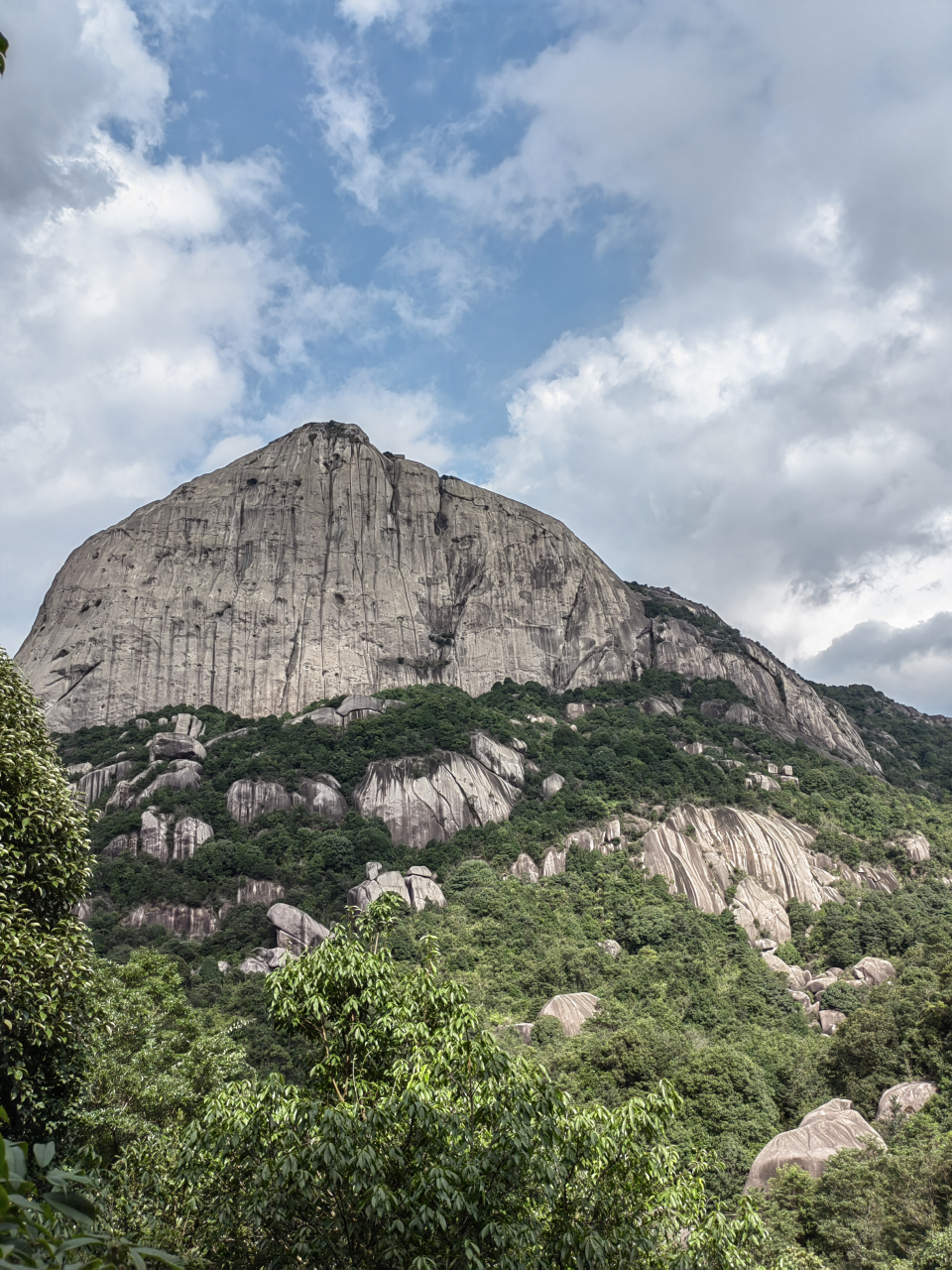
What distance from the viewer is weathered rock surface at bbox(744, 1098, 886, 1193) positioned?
21781 mm

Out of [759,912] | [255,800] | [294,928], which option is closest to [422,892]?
[294,928]

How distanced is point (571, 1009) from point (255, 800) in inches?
1118

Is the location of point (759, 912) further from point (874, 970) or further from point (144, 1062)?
point (144, 1062)

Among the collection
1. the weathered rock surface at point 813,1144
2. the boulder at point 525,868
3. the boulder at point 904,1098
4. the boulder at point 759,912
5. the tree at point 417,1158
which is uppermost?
the boulder at point 525,868

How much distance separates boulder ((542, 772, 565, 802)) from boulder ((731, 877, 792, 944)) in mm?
15104

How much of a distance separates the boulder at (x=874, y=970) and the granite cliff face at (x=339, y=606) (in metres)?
37.5

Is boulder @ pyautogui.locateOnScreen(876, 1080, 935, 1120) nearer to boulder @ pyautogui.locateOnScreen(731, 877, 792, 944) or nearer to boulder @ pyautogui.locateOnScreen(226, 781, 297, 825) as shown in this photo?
boulder @ pyautogui.locateOnScreen(731, 877, 792, 944)

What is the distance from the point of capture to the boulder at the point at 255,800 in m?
54.2

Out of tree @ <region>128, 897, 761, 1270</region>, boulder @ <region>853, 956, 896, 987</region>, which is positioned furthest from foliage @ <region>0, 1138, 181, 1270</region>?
boulder @ <region>853, 956, 896, 987</region>

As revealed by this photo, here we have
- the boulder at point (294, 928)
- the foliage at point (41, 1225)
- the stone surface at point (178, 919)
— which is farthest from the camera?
the stone surface at point (178, 919)

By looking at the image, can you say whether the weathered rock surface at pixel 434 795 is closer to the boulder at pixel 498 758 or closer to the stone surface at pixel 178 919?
the boulder at pixel 498 758

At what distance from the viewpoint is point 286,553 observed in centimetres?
7625

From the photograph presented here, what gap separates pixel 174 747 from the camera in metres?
59.3

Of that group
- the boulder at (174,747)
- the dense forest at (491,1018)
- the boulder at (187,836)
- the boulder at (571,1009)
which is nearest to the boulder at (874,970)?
the dense forest at (491,1018)
